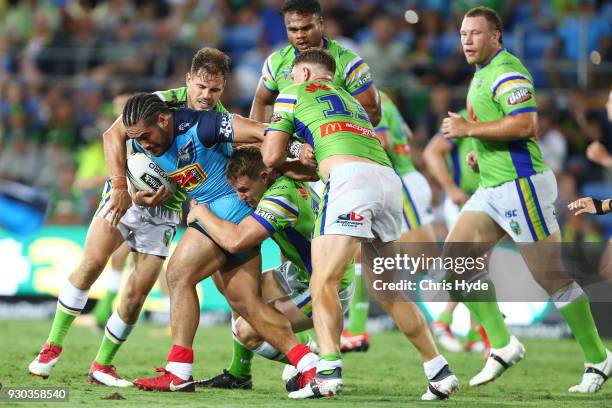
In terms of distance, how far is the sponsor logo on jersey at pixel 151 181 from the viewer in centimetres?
783

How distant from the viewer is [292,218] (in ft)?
24.4

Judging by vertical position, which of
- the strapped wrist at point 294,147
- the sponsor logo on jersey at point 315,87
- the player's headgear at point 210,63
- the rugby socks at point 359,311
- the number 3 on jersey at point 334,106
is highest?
the player's headgear at point 210,63

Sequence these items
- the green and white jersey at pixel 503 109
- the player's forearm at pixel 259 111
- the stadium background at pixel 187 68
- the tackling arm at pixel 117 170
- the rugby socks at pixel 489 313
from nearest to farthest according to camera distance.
Result: the tackling arm at pixel 117 170 → the green and white jersey at pixel 503 109 → the rugby socks at pixel 489 313 → the player's forearm at pixel 259 111 → the stadium background at pixel 187 68

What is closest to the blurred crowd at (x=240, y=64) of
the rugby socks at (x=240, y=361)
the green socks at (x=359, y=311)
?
the green socks at (x=359, y=311)

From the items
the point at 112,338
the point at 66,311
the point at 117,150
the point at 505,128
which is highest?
the point at 505,128

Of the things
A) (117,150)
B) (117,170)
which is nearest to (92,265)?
(117,170)

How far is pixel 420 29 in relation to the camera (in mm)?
17438

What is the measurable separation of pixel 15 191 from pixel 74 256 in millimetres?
1370

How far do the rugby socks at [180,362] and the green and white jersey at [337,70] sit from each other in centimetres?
265

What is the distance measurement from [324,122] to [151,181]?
1479 mm

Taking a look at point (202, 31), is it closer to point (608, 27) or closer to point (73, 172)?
point (73, 172)

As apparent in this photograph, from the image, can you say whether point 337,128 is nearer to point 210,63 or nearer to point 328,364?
point 210,63

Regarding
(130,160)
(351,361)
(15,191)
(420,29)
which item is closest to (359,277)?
(351,361)

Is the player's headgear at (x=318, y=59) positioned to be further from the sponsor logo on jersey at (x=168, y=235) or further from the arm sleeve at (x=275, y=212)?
the sponsor logo on jersey at (x=168, y=235)
